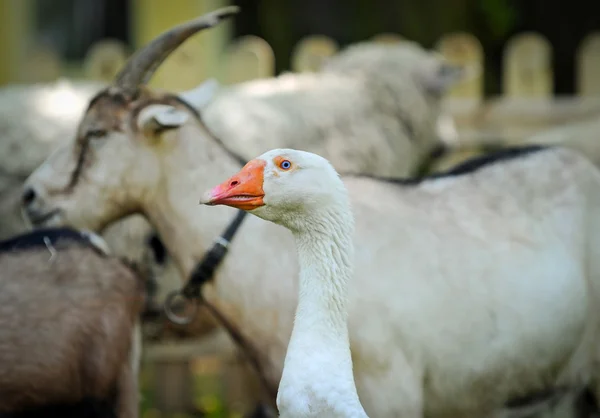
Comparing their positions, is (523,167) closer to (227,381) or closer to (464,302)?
(464,302)

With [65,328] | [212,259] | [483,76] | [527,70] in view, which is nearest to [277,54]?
[483,76]

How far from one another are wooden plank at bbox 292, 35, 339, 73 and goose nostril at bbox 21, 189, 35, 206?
408 cm

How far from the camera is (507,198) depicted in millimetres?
4191

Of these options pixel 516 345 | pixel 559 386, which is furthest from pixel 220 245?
pixel 559 386

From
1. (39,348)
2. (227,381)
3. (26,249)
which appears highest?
(26,249)

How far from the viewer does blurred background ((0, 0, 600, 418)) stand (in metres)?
6.80

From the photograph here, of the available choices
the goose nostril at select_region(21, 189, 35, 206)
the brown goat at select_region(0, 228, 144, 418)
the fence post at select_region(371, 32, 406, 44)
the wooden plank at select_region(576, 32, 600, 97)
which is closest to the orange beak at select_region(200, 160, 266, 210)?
the brown goat at select_region(0, 228, 144, 418)

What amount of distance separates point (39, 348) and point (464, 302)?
154 centimetres

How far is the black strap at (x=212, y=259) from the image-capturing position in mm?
3861

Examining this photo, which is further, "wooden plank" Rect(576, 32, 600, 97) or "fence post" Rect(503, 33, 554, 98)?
"fence post" Rect(503, 33, 554, 98)

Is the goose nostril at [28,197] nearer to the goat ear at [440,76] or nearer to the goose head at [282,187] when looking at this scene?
the goose head at [282,187]

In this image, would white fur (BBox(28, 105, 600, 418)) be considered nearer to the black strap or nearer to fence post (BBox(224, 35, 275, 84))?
the black strap

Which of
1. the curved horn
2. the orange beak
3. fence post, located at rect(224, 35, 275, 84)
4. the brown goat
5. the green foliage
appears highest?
the curved horn

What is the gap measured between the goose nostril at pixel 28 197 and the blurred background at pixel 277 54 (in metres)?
1.29
